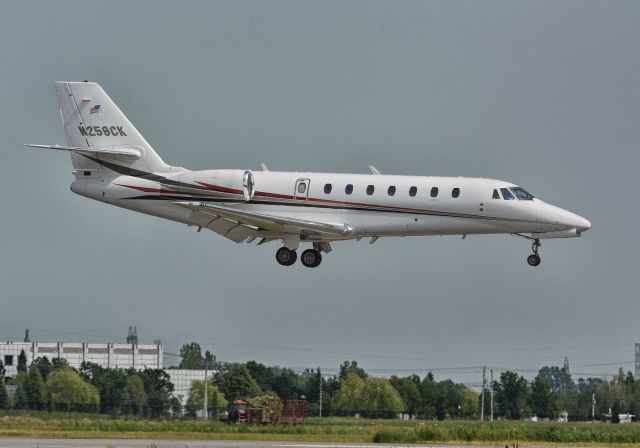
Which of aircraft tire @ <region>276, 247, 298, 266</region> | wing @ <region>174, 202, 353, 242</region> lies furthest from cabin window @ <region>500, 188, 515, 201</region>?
aircraft tire @ <region>276, 247, 298, 266</region>

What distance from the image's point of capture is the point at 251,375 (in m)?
91.7

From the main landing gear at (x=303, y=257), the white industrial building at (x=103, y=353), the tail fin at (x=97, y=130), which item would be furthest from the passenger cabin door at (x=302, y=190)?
the white industrial building at (x=103, y=353)

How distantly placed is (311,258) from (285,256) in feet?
3.93

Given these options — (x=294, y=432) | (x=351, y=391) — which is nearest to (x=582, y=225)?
(x=294, y=432)

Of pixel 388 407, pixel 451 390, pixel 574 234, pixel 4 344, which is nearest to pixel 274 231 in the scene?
Result: pixel 574 234

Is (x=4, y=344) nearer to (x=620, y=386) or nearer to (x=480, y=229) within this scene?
(x=620, y=386)

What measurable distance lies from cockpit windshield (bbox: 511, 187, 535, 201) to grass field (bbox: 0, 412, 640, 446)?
8969mm

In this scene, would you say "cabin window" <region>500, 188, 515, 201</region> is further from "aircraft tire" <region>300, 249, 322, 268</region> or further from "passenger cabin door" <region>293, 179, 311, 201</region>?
"aircraft tire" <region>300, 249, 322, 268</region>

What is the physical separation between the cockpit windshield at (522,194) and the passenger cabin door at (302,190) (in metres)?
7.70

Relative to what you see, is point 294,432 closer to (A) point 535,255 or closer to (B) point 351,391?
(A) point 535,255

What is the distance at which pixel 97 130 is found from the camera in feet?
190

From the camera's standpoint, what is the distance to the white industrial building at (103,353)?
139 m

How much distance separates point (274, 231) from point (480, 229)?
779cm

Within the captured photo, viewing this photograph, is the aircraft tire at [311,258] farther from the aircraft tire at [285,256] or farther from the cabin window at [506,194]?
the cabin window at [506,194]
